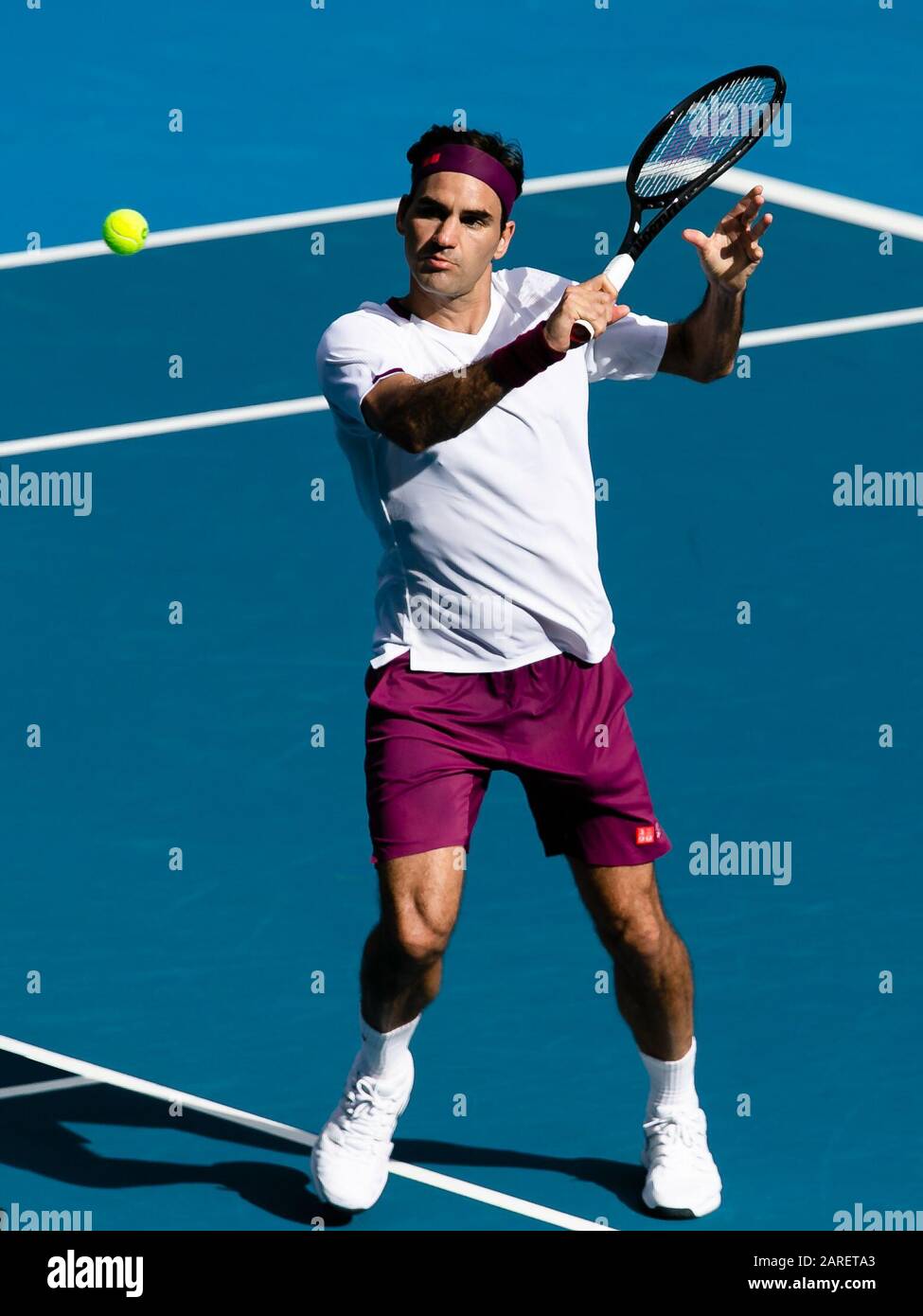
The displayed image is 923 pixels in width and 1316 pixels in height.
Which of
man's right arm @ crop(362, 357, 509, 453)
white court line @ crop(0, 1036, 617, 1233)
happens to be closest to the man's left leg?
white court line @ crop(0, 1036, 617, 1233)

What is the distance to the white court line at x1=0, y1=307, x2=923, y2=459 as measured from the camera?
40.6ft

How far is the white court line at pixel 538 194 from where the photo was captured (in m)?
14.3

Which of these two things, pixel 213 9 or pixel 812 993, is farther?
pixel 213 9

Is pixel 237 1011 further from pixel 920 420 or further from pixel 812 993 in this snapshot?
pixel 920 420

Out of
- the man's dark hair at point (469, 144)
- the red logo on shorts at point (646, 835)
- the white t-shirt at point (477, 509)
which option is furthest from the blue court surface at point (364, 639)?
the man's dark hair at point (469, 144)

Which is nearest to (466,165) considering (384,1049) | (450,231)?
(450,231)

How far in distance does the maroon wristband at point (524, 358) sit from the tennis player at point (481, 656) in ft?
1.04

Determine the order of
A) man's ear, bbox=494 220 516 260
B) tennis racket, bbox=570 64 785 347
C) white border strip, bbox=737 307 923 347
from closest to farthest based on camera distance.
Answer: man's ear, bbox=494 220 516 260, tennis racket, bbox=570 64 785 347, white border strip, bbox=737 307 923 347

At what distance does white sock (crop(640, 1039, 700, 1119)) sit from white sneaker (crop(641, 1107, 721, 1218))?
27mm

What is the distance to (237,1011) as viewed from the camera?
8.22m

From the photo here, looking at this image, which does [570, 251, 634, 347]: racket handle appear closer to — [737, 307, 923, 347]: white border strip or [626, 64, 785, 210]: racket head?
[626, 64, 785, 210]: racket head

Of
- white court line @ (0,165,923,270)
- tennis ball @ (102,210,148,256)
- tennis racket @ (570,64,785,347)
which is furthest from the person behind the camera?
white court line @ (0,165,923,270)

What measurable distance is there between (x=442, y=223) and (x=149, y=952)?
8.86ft

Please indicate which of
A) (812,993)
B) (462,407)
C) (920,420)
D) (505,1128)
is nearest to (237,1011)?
(505,1128)
